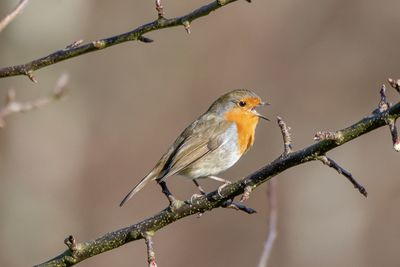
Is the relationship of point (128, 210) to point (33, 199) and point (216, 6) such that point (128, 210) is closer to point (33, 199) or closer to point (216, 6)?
point (33, 199)

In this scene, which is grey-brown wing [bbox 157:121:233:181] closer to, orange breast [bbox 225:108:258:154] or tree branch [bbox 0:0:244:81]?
orange breast [bbox 225:108:258:154]

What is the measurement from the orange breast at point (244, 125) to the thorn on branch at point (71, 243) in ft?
8.05

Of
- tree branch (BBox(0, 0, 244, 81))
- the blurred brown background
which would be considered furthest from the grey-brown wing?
the blurred brown background

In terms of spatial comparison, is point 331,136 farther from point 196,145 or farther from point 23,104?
point 196,145

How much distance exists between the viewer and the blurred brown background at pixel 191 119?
33.8ft

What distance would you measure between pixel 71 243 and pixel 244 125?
2646 millimetres

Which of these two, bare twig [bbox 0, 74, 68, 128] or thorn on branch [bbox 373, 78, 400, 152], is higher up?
bare twig [bbox 0, 74, 68, 128]

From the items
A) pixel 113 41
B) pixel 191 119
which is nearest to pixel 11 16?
pixel 113 41

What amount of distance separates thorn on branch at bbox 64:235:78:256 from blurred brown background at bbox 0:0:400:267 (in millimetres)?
7183

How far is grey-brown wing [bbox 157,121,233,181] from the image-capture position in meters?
A: 4.67

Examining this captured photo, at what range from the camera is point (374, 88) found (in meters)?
12.7

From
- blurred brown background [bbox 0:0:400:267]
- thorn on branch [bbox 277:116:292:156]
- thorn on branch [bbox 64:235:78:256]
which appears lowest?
blurred brown background [bbox 0:0:400:267]

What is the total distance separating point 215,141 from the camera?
502 centimetres

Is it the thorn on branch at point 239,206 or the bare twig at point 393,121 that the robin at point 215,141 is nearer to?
the thorn on branch at point 239,206
